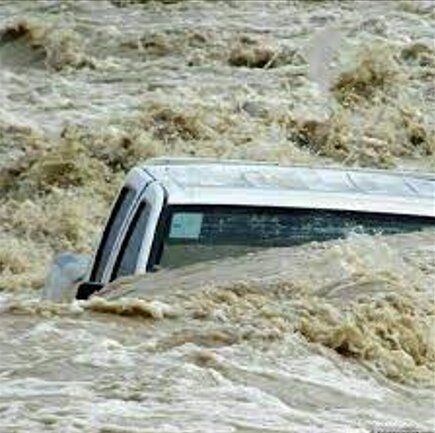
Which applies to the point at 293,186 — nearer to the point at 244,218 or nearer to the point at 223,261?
the point at 244,218

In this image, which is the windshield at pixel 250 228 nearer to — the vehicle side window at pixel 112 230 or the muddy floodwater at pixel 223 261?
the muddy floodwater at pixel 223 261

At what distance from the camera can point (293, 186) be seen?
702 cm

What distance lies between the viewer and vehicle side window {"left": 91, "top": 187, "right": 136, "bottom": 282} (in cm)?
739

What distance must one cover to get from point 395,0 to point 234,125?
20.9 feet

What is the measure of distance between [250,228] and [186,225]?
25 centimetres

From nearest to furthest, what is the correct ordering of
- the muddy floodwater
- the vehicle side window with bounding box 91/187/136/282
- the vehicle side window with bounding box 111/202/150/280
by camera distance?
the muddy floodwater → the vehicle side window with bounding box 111/202/150/280 → the vehicle side window with bounding box 91/187/136/282

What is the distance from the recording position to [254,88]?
20.7 m

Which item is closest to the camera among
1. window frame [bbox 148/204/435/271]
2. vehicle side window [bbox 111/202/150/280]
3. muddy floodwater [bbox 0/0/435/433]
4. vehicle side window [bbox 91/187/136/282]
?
muddy floodwater [bbox 0/0/435/433]

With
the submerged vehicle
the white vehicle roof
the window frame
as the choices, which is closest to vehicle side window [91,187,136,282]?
the white vehicle roof

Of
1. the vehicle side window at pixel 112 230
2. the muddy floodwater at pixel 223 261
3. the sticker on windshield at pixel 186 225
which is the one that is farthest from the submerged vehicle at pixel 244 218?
the vehicle side window at pixel 112 230

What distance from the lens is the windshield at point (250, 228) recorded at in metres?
6.75

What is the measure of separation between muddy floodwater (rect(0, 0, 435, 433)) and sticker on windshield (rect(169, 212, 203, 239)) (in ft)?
0.62

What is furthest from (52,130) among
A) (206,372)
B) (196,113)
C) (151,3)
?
(206,372)

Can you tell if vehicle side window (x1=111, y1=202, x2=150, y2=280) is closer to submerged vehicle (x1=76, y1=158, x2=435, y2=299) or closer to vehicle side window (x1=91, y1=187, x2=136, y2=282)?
submerged vehicle (x1=76, y1=158, x2=435, y2=299)
